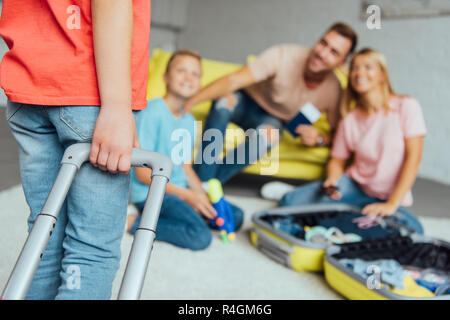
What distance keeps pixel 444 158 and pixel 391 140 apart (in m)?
1.36

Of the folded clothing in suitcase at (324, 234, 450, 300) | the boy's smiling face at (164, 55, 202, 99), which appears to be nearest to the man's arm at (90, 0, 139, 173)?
the folded clothing in suitcase at (324, 234, 450, 300)

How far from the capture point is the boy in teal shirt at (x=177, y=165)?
1.24 meters

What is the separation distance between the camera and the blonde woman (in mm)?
1460

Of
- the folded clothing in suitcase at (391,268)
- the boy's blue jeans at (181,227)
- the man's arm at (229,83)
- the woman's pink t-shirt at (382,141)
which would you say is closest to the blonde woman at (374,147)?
the woman's pink t-shirt at (382,141)

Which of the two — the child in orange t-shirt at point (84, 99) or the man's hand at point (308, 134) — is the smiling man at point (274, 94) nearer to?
the man's hand at point (308, 134)

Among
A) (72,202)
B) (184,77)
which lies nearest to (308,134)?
(184,77)

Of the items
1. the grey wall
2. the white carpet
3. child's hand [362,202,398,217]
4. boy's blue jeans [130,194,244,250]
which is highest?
the grey wall

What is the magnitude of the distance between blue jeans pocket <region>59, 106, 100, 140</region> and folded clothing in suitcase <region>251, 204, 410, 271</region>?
0.79 m

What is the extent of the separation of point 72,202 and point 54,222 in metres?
0.08

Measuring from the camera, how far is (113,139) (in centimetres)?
46

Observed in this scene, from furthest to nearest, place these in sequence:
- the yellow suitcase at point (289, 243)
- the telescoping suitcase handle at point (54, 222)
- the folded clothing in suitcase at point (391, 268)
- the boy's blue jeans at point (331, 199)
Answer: the boy's blue jeans at point (331, 199), the yellow suitcase at point (289, 243), the folded clothing in suitcase at point (391, 268), the telescoping suitcase handle at point (54, 222)

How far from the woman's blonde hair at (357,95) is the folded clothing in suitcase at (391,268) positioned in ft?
1.87

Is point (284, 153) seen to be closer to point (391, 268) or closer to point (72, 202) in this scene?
point (391, 268)

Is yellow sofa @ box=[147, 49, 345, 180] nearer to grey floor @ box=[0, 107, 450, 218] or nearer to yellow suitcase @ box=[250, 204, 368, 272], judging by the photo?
grey floor @ box=[0, 107, 450, 218]
